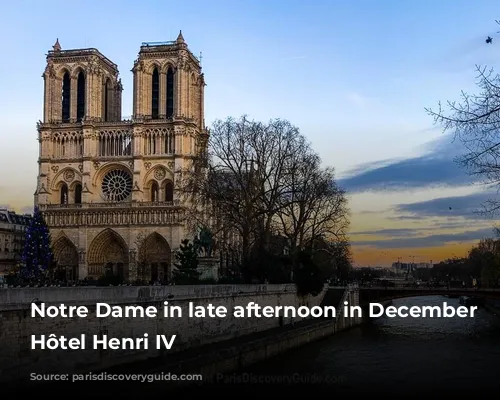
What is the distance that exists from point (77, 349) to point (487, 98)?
40.1 ft

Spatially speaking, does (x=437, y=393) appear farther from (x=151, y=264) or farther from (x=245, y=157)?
(x=151, y=264)

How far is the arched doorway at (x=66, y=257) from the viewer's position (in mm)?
66188

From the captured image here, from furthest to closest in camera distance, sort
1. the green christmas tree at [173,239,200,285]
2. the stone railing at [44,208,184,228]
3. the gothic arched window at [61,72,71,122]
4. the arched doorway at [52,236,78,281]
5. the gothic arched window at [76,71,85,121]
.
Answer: the gothic arched window at [76,71,85,121]
the gothic arched window at [61,72,71,122]
the arched doorway at [52,236,78,281]
the stone railing at [44,208,184,228]
the green christmas tree at [173,239,200,285]

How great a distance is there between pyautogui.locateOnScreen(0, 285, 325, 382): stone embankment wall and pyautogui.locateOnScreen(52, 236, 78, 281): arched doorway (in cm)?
3865

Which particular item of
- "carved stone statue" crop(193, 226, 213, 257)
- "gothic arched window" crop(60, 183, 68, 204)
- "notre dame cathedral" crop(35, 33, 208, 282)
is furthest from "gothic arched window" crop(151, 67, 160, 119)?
"carved stone statue" crop(193, 226, 213, 257)

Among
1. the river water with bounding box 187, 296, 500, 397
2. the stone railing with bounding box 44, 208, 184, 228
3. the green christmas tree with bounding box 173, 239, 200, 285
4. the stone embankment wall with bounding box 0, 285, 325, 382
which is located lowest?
the river water with bounding box 187, 296, 500, 397

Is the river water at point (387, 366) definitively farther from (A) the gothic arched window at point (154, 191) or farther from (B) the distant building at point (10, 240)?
(B) the distant building at point (10, 240)

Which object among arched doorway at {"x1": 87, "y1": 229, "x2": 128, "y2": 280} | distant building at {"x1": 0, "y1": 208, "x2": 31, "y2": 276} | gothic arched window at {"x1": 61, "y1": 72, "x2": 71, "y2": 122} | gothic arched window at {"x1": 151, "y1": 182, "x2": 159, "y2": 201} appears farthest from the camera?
distant building at {"x1": 0, "y1": 208, "x2": 31, "y2": 276}

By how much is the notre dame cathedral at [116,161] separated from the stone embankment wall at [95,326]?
34.8 m

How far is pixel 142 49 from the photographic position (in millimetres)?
68250

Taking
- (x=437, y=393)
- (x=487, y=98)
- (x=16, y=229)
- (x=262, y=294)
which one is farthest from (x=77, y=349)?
(x=16, y=229)

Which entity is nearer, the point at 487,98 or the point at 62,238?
the point at 487,98

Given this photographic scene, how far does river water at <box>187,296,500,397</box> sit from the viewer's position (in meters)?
22.4

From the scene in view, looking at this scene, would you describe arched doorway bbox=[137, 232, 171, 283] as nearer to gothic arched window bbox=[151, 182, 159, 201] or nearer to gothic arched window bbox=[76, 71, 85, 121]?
gothic arched window bbox=[151, 182, 159, 201]
